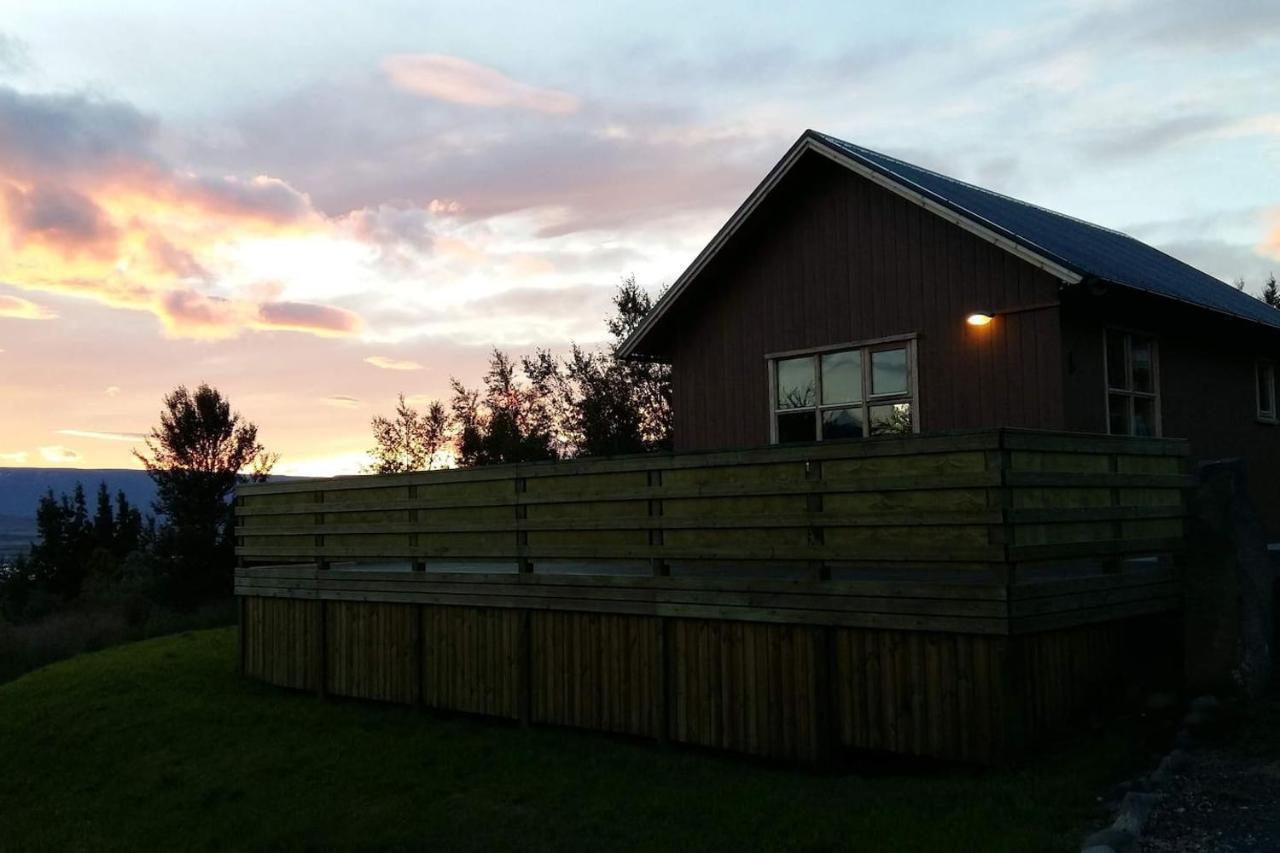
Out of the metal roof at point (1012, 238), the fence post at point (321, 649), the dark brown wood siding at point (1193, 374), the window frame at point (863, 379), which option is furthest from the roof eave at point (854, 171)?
the fence post at point (321, 649)

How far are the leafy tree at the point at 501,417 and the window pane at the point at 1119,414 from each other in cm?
2789

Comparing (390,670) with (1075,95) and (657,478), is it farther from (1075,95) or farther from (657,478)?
(1075,95)

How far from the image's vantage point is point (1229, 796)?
689cm

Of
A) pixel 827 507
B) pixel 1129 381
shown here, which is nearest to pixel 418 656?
pixel 827 507

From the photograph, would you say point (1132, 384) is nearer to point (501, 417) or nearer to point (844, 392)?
point (844, 392)

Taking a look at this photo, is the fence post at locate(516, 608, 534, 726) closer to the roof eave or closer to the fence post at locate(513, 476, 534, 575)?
the fence post at locate(513, 476, 534, 575)

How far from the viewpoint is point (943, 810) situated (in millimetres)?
6992

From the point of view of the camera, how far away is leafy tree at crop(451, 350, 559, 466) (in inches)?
1609

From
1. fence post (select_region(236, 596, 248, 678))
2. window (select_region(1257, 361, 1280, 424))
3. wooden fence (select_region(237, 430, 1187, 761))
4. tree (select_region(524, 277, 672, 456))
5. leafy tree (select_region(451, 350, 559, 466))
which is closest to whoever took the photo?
wooden fence (select_region(237, 430, 1187, 761))

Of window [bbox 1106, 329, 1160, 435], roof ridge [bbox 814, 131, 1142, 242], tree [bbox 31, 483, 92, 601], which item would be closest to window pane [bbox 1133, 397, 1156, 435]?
window [bbox 1106, 329, 1160, 435]

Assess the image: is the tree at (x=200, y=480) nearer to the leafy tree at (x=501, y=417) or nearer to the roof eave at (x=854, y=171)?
the leafy tree at (x=501, y=417)

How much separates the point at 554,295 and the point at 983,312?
18136 millimetres

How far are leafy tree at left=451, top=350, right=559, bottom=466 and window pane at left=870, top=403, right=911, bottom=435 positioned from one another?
2656 centimetres

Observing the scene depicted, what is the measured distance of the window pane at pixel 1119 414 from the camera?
13438 millimetres
